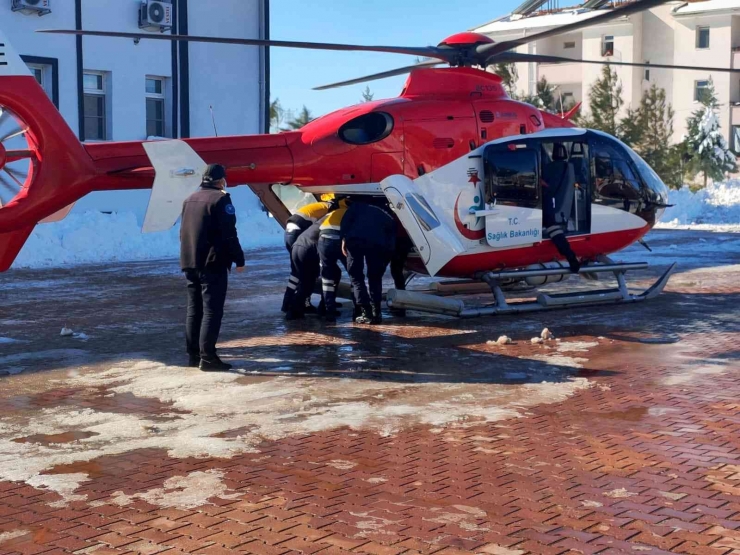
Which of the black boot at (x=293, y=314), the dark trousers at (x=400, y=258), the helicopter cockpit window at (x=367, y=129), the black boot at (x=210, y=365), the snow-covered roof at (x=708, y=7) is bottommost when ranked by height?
the black boot at (x=210, y=365)

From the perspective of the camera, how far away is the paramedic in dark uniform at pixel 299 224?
39.8ft

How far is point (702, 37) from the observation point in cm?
5844

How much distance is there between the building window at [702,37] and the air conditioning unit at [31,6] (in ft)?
149

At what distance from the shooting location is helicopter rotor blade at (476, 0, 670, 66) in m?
9.03

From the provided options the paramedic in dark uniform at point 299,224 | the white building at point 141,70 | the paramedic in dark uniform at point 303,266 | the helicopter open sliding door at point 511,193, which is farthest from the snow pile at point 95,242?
the helicopter open sliding door at point 511,193

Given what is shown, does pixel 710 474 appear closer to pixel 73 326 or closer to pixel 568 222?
pixel 568 222

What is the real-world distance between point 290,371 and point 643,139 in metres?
36.7

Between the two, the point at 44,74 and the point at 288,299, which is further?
the point at 44,74

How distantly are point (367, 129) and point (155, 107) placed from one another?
16.7 m

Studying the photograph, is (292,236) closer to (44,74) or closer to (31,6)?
(31,6)

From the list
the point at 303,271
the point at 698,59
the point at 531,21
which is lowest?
the point at 303,271

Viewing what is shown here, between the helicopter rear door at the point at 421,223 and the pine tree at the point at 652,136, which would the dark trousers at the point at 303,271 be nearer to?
the helicopter rear door at the point at 421,223

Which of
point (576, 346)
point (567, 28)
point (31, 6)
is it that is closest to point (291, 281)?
point (576, 346)

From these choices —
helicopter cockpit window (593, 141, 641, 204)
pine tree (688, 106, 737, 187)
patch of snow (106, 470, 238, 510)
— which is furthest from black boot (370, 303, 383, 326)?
pine tree (688, 106, 737, 187)
